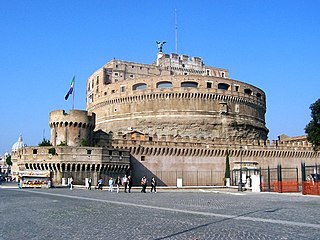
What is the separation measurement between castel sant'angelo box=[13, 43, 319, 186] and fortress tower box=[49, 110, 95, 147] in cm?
11

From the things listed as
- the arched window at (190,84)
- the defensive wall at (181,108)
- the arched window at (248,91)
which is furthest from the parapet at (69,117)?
the arched window at (248,91)

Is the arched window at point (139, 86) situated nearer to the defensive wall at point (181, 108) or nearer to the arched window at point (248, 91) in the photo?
the defensive wall at point (181, 108)

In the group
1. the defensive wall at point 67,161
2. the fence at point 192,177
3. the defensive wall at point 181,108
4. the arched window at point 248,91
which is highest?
the arched window at point 248,91

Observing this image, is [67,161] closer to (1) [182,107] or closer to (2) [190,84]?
(1) [182,107]

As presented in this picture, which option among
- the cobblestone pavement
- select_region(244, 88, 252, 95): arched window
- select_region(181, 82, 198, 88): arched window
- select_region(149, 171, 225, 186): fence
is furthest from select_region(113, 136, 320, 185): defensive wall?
the cobblestone pavement

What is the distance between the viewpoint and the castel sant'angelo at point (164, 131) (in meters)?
38.9

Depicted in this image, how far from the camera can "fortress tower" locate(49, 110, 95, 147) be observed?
4284cm

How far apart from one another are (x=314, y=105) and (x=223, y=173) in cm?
1637

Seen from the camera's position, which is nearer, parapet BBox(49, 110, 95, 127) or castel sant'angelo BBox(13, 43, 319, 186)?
castel sant'angelo BBox(13, 43, 319, 186)

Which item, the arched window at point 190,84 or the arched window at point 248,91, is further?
the arched window at point 248,91

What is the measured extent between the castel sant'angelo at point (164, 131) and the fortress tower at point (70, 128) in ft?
0.35

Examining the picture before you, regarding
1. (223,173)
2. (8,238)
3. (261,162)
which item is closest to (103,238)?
(8,238)

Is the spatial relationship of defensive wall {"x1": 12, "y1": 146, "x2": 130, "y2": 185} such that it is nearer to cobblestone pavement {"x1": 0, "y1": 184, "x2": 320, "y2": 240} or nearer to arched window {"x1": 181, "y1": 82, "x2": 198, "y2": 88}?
cobblestone pavement {"x1": 0, "y1": 184, "x2": 320, "y2": 240}

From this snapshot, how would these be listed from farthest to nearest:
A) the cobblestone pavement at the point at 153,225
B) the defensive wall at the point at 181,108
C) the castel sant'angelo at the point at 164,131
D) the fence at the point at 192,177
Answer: the defensive wall at the point at 181,108
the fence at the point at 192,177
the castel sant'angelo at the point at 164,131
the cobblestone pavement at the point at 153,225
